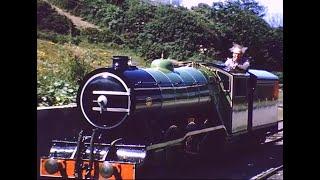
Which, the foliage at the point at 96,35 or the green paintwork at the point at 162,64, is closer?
the foliage at the point at 96,35

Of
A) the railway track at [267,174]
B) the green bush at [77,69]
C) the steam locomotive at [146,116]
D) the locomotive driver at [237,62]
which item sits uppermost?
the locomotive driver at [237,62]

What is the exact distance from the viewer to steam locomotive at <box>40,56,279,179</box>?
4.16m

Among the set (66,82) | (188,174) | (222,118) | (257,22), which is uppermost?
(257,22)

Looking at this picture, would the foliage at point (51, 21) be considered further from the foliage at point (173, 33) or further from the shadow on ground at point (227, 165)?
the shadow on ground at point (227, 165)

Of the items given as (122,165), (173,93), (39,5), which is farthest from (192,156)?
(39,5)

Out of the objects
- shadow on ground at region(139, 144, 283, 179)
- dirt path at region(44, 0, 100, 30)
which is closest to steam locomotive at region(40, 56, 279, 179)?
shadow on ground at region(139, 144, 283, 179)

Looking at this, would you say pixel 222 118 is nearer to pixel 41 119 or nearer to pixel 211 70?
pixel 211 70

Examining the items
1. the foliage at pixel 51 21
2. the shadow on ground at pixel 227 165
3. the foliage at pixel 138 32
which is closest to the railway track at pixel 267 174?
the shadow on ground at pixel 227 165

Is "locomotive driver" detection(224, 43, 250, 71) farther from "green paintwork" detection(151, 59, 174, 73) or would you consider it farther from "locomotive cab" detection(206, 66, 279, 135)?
"green paintwork" detection(151, 59, 174, 73)

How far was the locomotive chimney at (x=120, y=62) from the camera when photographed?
4.38 m

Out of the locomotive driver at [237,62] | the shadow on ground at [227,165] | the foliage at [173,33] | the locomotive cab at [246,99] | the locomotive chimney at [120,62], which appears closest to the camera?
the locomotive chimney at [120,62]
